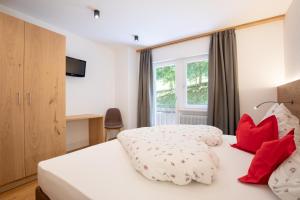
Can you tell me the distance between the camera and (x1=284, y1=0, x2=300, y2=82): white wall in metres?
1.81

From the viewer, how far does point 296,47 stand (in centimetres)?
185

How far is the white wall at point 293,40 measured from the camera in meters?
1.81

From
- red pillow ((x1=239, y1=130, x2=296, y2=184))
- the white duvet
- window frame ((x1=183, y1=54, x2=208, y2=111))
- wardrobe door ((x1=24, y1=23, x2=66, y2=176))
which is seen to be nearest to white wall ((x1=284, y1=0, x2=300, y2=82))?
window frame ((x1=183, y1=54, x2=208, y2=111))

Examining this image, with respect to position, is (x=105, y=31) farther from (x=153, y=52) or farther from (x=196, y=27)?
(x=196, y=27)

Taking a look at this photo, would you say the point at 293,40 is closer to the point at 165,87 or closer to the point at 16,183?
the point at 165,87

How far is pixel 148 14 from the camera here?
7.88 feet

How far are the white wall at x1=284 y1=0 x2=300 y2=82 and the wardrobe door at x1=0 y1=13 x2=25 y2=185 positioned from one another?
3.28 m

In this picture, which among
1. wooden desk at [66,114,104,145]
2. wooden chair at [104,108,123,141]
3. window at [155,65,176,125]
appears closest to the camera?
wooden desk at [66,114,104,145]

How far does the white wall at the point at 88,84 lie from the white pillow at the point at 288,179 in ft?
10.5

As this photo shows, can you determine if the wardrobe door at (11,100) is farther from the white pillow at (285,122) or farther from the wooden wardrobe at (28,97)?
the white pillow at (285,122)

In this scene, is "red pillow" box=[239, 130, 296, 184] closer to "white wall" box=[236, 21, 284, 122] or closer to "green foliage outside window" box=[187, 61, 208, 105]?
"white wall" box=[236, 21, 284, 122]

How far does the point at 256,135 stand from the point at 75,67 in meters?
3.06

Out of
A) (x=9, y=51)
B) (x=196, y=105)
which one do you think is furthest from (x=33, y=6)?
(x=196, y=105)

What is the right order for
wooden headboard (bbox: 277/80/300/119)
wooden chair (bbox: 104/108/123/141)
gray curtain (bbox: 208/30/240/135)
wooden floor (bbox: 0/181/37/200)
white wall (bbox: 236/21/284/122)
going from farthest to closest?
wooden chair (bbox: 104/108/123/141)
gray curtain (bbox: 208/30/240/135)
white wall (bbox: 236/21/284/122)
wooden floor (bbox: 0/181/37/200)
wooden headboard (bbox: 277/80/300/119)
